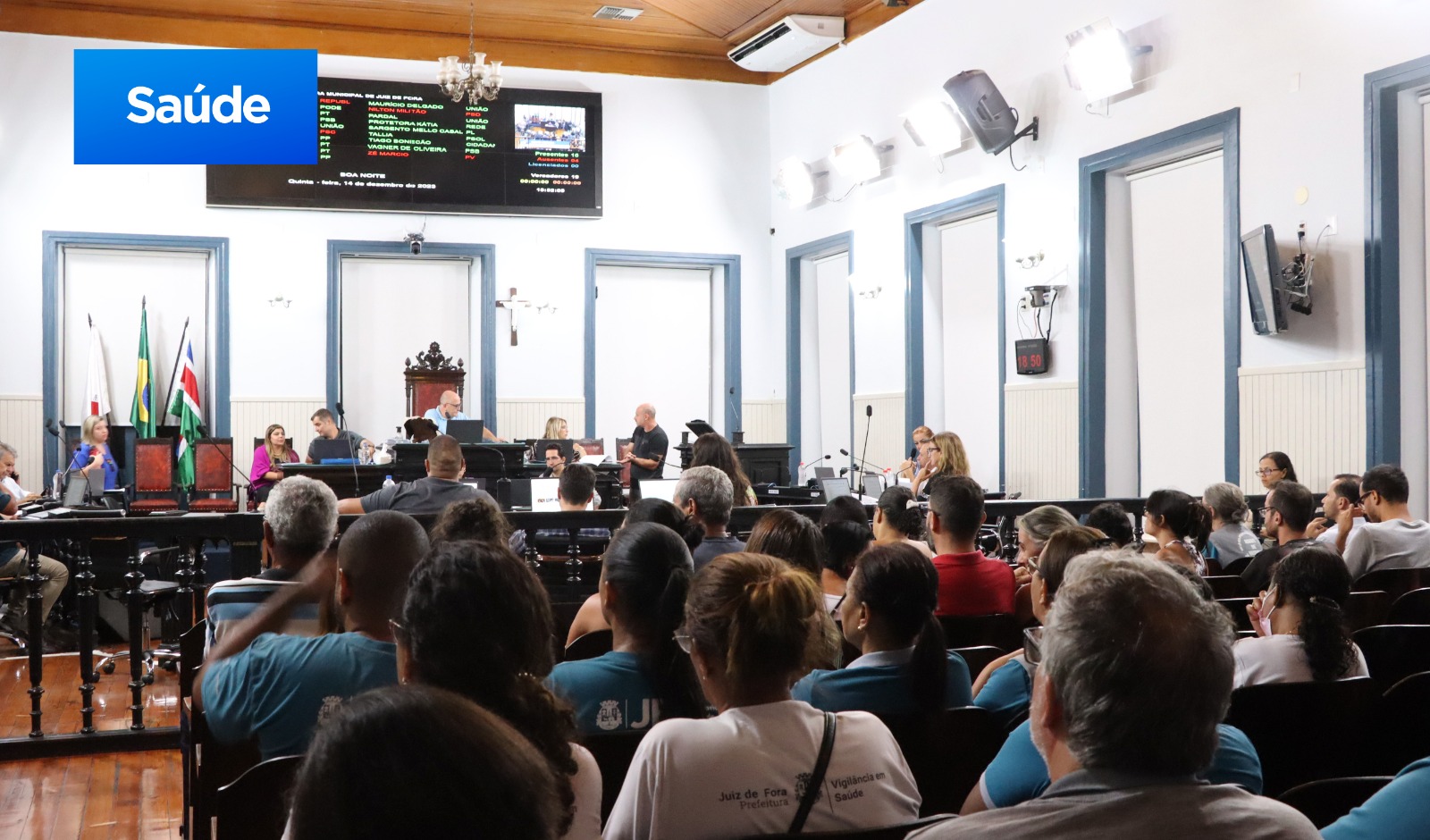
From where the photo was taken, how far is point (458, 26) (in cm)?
1267

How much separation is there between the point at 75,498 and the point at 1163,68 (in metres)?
8.06

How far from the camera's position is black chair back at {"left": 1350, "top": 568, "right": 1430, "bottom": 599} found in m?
4.12

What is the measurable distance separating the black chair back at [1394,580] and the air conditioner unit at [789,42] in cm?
924

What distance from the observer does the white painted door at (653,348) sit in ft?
43.9

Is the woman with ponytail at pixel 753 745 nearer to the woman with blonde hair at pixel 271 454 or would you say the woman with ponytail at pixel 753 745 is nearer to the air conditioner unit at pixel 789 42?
the woman with blonde hair at pixel 271 454

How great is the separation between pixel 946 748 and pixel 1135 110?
7.61 meters

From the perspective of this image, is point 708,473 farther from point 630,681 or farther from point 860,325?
point 860,325

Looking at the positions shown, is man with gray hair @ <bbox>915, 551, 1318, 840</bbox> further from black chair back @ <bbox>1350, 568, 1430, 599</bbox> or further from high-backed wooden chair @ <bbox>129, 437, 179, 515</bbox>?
high-backed wooden chair @ <bbox>129, 437, 179, 515</bbox>

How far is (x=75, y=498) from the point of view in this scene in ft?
27.0

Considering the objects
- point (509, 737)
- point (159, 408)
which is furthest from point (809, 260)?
point (509, 737)

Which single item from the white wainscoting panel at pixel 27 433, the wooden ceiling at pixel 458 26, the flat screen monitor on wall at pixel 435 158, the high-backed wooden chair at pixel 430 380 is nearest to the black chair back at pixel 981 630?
the wooden ceiling at pixel 458 26

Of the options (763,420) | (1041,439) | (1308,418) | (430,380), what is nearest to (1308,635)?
(1308,418)

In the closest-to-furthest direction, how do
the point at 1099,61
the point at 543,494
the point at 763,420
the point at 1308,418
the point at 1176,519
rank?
the point at 1176,519 < the point at 543,494 < the point at 1308,418 < the point at 1099,61 < the point at 763,420

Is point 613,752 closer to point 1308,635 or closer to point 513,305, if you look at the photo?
point 1308,635
